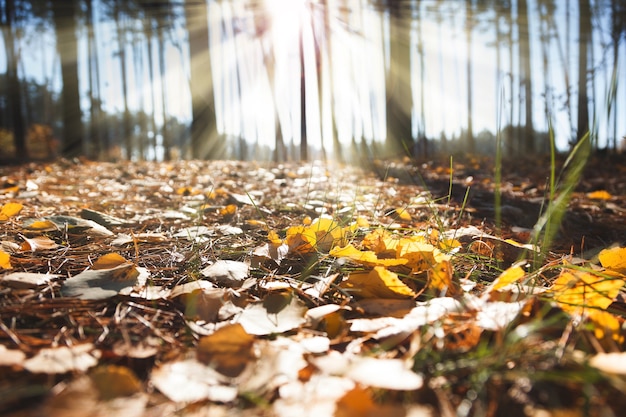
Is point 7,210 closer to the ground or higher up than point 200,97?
closer to the ground

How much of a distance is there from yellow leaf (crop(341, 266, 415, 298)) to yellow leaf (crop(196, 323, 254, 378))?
30 centimetres

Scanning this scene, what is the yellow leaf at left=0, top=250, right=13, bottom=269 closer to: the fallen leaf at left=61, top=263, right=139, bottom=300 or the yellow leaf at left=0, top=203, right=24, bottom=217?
the fallen leaf at left=61, top=263, right=139, bottom=300

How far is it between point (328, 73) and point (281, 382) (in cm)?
1396

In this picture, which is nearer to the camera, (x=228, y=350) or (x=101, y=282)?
(x=228, y=350)

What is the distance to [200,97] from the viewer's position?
266 inches

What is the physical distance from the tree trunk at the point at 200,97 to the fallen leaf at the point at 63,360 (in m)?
6.35

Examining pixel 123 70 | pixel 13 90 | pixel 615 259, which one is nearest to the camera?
pixel 615 259

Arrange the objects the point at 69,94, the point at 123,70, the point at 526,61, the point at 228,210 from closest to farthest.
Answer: the point at 228,210 < the point at 69,94 < the point at 526,61 < the point at 123,70

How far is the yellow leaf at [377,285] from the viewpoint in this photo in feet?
2.42

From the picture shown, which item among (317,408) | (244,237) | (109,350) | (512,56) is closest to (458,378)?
(317,408)

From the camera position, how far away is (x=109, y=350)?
1.84 ft

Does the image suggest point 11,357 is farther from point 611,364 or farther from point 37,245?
point 611,364

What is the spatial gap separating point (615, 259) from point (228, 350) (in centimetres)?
89

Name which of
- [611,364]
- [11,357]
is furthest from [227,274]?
[611,364]
